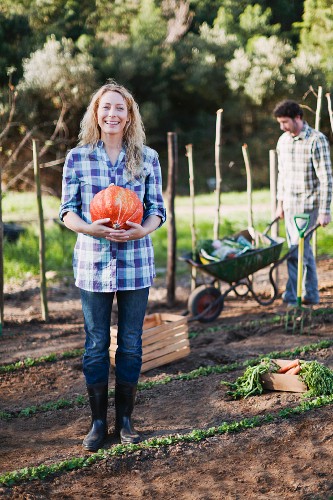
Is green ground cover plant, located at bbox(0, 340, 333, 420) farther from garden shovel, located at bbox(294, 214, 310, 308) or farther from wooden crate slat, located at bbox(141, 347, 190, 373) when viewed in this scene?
garden shovel, located at bbox(294, 214, 310, 308)

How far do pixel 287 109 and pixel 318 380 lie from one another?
110 inches

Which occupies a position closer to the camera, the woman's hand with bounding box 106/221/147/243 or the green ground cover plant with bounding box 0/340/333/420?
the woman's hand with bounding box 106/221/147/243

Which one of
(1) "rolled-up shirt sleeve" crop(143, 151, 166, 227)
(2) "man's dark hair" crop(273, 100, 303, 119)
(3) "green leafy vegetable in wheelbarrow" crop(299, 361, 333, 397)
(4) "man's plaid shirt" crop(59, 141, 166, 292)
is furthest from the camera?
(2) "man's dark hair" crop(273, 100, 303, 119)

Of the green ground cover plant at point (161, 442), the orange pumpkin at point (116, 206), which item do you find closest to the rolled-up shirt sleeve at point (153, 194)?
the orange pumpkin at point (116, 206)

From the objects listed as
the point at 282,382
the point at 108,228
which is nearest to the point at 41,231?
the point at 282,382

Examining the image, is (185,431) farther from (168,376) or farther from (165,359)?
(165,359)

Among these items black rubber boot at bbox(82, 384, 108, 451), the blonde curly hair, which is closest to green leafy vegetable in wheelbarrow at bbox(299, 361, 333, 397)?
black rubber boot at bbox(82, 384, 108, 451)

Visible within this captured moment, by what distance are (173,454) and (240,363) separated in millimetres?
1629

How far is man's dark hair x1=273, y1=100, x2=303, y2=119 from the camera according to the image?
6230 mm

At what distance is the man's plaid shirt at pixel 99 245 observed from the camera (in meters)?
3.44

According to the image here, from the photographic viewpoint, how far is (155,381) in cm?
482

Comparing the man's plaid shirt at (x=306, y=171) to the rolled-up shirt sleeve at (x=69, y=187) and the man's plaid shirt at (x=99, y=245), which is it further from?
the rolled-up shirt sleeve at (x=69, y=187)

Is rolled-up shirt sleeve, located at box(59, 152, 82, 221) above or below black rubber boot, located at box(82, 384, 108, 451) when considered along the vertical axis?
above

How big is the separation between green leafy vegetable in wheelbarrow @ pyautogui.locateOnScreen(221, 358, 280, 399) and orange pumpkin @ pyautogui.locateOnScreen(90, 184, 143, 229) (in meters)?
1.50
